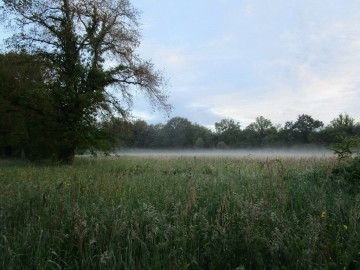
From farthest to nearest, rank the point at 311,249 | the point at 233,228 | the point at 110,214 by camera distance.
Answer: the point at 110,214, the point at 233,228, the point at 311,249

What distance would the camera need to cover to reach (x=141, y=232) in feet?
13.0

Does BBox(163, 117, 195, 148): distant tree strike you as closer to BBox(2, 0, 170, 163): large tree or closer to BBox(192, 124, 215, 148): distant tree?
BBox(192, 124, 215, 148): distant tree

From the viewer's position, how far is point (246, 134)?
103m

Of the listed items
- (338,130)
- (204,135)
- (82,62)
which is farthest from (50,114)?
(204,135)

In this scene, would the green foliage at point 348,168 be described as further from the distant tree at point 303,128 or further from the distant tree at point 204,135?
the distant tree at point 204,135

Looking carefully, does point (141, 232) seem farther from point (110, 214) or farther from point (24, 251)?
point (24, 251)

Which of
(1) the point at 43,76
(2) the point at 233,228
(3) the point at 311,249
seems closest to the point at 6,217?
(2) the point at 233,228

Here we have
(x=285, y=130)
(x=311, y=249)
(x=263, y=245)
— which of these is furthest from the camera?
(x=285, y=130)

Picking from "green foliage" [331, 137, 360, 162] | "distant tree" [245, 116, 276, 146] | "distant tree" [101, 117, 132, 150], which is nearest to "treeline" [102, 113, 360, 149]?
"distant tree" [245, 116, 276, 146]

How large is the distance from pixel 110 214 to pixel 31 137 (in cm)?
1979

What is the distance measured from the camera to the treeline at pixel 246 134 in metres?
72.2

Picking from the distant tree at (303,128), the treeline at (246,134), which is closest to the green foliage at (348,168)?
the treeline at (246,134)

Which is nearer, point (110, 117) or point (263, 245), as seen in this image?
point (263, 245)

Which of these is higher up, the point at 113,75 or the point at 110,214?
the point at 113,75
